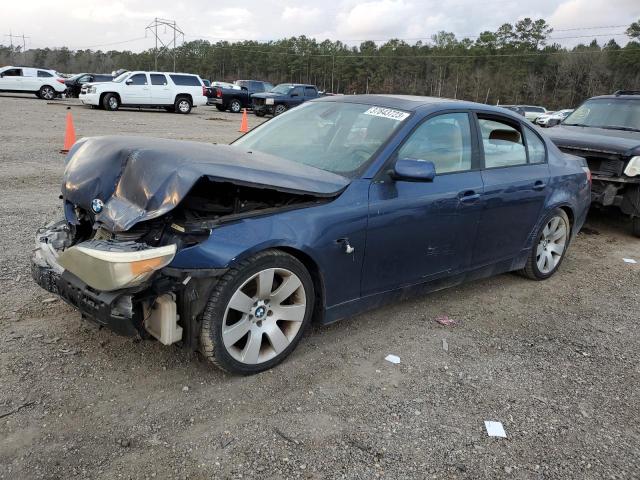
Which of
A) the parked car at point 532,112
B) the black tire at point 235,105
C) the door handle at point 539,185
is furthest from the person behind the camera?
the parked car at point 532,112

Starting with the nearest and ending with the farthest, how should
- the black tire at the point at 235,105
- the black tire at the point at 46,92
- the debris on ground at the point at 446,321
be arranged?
the debris on ground at the point at 446,321
the black tire at the point at 46,92
the black tire at the point at 235,105

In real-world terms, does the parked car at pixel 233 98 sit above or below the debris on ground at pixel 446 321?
above

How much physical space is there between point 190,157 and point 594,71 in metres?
83.3

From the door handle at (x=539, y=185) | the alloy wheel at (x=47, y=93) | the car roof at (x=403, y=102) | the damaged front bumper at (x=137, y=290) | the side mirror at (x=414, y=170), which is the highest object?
the alloy wheel at (x=47, y=93)

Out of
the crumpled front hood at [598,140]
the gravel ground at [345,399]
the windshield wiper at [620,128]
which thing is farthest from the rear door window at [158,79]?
the gravel ground at [345,399]

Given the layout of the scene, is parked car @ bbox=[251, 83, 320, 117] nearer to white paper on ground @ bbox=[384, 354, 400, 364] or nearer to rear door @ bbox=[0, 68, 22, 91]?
rear door @ bbox=[0, 68, 22, 91]

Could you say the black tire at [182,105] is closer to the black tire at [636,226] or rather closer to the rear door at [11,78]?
the rear door at [11,78]

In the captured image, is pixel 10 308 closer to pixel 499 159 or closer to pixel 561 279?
pixel 499 159

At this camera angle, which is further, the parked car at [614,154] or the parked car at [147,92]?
the parked car at [147,92]

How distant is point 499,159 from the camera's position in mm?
4473

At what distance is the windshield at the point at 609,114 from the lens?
26.9 feet

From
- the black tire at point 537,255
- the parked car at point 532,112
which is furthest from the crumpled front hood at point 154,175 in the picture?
the parked car at point 532,112

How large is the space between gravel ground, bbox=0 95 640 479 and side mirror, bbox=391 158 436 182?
1.20 metres

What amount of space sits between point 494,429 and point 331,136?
227 centimetres
